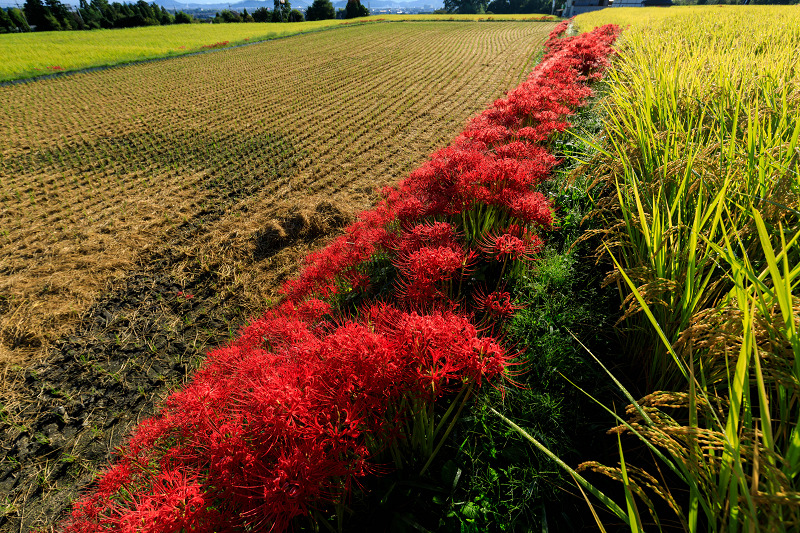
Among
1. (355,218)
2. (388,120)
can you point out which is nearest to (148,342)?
(355,218)

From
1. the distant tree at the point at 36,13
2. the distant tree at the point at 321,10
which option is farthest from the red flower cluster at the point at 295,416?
the distant tree at the point at 321,10

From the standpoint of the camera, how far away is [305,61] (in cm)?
2064

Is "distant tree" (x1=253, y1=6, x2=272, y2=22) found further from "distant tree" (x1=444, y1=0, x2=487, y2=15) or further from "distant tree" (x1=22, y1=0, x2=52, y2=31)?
"distant tree" (x1=444, y1=0, x2=487, y2=15)

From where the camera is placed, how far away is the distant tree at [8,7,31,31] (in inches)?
1501

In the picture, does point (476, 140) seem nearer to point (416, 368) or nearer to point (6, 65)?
point (416, 368)

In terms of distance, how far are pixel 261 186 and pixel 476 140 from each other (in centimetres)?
507

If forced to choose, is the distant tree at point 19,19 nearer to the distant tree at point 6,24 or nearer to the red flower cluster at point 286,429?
the distant tree at point 6,24

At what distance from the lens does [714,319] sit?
133 centimetres

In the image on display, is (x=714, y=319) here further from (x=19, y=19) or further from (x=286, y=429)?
(x=19, y=19)

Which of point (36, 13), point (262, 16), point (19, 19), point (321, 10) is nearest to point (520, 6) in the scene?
point (321, 10)

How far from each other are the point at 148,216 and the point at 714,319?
7.96 m

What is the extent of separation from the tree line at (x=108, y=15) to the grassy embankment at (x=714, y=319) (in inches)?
2421

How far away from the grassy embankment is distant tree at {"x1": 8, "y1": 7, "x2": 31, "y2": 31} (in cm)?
6346

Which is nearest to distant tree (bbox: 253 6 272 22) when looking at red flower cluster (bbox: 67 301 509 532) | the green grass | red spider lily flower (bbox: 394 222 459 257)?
the green grass
